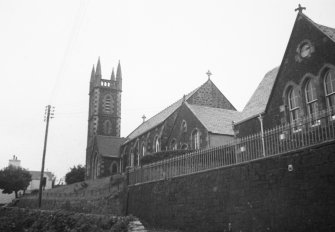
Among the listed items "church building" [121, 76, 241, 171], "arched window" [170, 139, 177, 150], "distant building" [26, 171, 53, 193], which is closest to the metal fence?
"church building" [121, 76, 241, 171]

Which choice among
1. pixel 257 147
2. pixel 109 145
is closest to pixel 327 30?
pixel 257 147

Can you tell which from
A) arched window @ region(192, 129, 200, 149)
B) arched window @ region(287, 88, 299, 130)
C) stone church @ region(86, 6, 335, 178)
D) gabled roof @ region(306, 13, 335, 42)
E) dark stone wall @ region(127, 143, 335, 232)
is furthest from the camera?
arched window @ region(192, 129, 200, 149)

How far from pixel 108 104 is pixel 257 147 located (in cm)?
5485

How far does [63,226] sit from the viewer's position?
71.8 ft

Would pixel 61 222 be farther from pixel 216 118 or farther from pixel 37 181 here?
pixel 37 181

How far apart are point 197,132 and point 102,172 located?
2950 centimetres

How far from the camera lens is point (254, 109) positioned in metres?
25.1

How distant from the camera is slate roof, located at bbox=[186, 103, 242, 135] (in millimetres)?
32188

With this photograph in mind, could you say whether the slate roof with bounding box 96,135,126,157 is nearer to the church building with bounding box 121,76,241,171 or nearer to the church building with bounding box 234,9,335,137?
the church building with bounding box 121,76,241,171

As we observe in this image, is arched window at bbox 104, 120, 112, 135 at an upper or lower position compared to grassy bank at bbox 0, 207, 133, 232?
upper

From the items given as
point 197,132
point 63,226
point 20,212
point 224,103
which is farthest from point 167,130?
point 63,226

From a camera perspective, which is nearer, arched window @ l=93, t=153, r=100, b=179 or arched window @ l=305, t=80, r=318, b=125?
arched window @ l=305, t=80, r=318, b=125

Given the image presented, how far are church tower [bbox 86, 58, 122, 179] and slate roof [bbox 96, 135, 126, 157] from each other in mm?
958

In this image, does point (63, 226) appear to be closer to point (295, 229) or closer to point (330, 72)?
point (295, 229)
